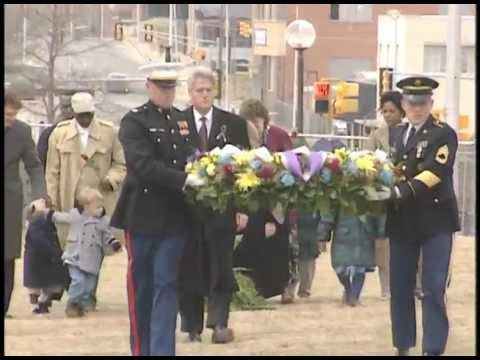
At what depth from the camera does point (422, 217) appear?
9.85 m

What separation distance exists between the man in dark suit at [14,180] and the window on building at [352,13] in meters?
55.7

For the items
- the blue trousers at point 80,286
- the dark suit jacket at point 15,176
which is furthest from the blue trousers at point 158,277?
the blue trousers at point 80,286

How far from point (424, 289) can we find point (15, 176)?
3151 mm

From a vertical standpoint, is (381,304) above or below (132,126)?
below

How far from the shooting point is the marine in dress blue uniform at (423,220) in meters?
9.83

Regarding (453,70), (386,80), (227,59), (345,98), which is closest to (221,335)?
(453,70)

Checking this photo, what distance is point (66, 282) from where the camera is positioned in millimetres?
13547

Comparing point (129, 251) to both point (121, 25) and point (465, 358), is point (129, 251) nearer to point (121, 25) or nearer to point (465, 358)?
point (465, 358)

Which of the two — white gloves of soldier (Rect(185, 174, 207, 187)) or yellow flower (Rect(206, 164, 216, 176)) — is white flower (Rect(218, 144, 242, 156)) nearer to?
yellow flower (Rect(206, 164, 216, 176))

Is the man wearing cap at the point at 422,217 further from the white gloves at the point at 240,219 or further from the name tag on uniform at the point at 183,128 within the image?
the white gloves at the point at 240,219

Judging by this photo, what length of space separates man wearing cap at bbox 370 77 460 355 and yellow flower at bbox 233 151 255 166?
0.77 meters

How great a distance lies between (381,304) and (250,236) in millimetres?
1315

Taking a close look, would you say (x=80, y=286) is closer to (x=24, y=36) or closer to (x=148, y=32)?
(x=24, y=36)

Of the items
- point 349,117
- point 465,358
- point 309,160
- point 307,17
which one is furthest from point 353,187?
point 307,17
